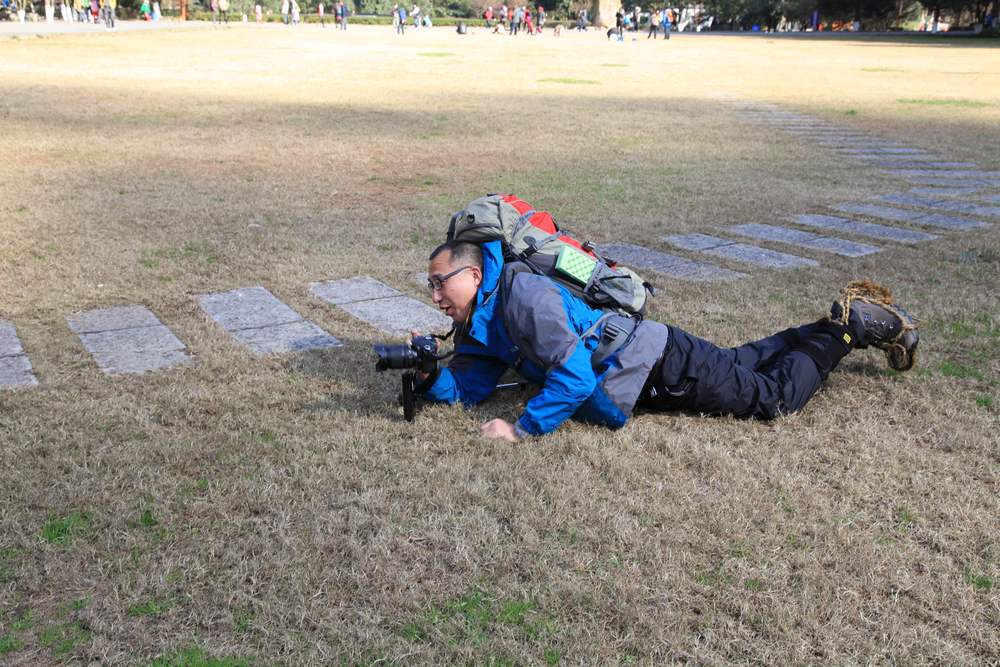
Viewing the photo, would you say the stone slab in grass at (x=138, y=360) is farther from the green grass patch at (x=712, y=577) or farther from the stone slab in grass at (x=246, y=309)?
the green grass patch at (x=712, y=577)

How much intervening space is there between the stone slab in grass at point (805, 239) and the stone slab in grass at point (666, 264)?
2.91 ft

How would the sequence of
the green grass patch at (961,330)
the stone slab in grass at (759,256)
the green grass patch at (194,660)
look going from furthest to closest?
the stone slab in grass at (759,256) → the green grass patch at (961,330) → the green grass patch at (194,660)

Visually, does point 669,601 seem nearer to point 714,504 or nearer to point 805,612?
point 805,612

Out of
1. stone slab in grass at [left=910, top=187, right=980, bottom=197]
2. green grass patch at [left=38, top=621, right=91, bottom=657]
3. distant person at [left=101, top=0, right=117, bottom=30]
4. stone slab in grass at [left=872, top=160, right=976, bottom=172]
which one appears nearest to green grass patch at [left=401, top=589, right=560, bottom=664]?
green grass patch at [left=38, top=621, right=91, bottom=657]

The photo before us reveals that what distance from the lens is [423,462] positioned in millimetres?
2961

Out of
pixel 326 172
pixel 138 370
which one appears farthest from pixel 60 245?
pixel 326 172

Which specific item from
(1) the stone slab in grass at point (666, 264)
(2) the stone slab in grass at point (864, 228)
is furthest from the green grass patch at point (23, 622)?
(2) the stone slab in grass at point (864, 228)

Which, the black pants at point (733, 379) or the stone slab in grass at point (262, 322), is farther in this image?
the stone slab in grass at point (262, 322)

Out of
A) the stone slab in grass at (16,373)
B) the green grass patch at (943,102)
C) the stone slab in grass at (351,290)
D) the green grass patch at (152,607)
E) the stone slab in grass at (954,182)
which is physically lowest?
the green grass patch at (152,607)

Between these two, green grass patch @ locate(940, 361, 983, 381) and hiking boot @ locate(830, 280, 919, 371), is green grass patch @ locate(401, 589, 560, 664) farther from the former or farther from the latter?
green grass patch @ locate(940, 361, 983, 381)

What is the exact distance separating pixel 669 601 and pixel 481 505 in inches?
27.5

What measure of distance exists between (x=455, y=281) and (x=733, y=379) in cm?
116

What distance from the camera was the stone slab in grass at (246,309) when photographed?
14.3 feet

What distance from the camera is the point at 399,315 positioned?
454cm
